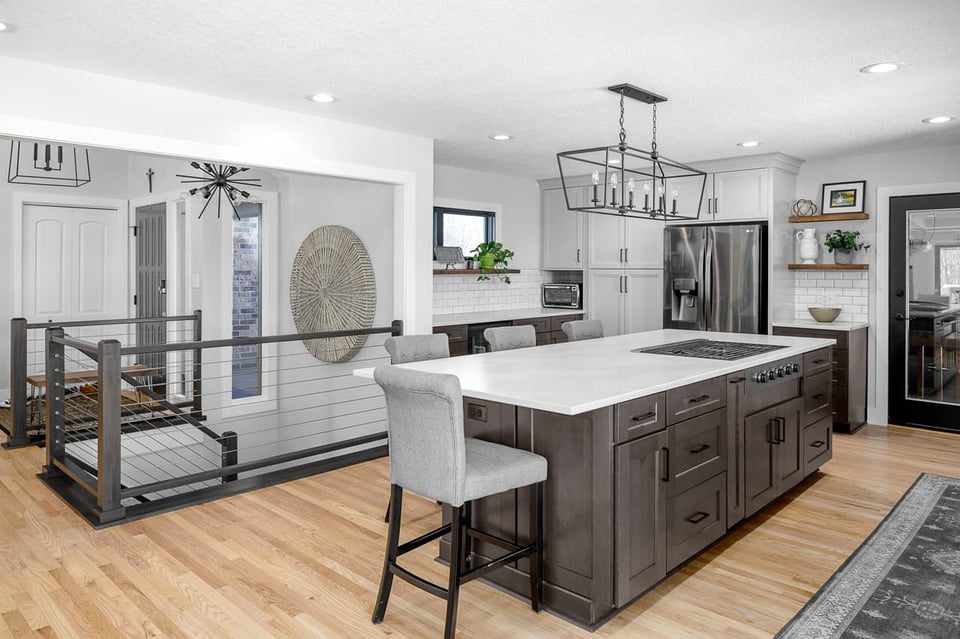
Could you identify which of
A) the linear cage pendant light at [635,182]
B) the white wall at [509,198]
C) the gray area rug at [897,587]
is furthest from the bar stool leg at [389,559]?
the white wall at [509,198]

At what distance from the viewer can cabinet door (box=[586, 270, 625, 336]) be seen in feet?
22.7

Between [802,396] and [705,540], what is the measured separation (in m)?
1.40

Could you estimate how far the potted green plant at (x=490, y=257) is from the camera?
6.59 meters

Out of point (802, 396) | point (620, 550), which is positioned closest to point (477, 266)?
point (802, 396)

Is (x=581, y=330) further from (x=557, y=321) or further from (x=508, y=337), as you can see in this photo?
(x=557, y=321)

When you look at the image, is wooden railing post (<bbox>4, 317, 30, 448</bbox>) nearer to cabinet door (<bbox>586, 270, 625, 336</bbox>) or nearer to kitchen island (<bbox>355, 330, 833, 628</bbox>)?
kitchen island (<bbox>355, 330, 833, 628</bbox>)

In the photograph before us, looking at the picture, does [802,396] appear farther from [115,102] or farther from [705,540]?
[115,102]

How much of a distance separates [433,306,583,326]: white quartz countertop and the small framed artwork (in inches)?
98.2

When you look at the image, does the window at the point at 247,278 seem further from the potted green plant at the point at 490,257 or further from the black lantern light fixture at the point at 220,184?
the potted green plant at the point at 490,257

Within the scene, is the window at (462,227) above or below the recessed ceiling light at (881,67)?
below

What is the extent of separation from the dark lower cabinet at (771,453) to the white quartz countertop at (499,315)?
9.07 feet

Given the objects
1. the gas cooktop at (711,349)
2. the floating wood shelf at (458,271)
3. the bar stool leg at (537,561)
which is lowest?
the bar stool leg at (537,561)

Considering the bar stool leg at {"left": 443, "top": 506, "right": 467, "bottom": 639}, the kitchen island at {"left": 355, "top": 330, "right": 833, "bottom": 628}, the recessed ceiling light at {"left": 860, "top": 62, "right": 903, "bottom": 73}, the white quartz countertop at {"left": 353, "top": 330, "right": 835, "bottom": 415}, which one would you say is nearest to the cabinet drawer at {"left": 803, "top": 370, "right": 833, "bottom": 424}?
the white quartz countertop at {"left": 353, "top": 330, "right": 835, "bottom": 415}

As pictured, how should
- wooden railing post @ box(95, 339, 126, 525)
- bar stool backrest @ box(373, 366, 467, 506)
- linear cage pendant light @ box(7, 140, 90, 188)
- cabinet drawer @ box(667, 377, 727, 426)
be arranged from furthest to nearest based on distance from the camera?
linear cage pendant light @ box(7, 140, 90, 188), wooden railing post @ box(95, 339, 126, 525), cabinet drawer @ box(667, 377, 727, 426), bar stool backrest @ box(373, 366, 467, 506)
